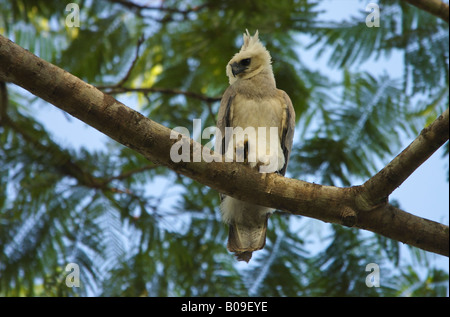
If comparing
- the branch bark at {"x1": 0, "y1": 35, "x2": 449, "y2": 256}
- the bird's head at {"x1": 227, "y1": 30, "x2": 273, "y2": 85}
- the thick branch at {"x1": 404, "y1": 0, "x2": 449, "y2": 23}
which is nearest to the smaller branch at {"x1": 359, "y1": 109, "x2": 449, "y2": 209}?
the branch bark at {"x1": 0, "y1": 35, "x2": 449, "y2": 256}

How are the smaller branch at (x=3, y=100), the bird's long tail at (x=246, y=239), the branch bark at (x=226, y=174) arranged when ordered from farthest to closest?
the smaller branch at (x=3, y=100)
the bird's long tail at (x=246, y=239)
the branch bark at (x=226, y=174)

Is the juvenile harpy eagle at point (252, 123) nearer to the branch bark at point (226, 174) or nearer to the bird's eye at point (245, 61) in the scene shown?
the bird's eye at point (245, 61)

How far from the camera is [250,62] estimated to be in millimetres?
4984

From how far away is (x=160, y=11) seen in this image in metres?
6.38

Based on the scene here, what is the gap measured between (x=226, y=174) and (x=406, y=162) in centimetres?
115

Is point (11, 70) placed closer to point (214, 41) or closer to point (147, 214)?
point (147, 214)

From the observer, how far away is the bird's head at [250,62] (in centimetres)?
496

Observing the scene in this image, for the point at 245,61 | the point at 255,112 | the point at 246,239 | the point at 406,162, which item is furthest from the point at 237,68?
the point at 406,162

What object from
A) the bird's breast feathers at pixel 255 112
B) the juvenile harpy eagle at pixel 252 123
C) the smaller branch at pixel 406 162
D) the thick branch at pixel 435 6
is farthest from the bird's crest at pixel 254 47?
the smaller branch at pixel 406 162

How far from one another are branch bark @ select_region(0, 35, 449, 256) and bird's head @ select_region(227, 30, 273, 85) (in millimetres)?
1716

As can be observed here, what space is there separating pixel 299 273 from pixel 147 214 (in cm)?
175

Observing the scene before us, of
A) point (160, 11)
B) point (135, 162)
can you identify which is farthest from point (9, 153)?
point (160, 11)

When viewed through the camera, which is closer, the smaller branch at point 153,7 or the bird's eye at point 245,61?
the bird's eye at point 245,61

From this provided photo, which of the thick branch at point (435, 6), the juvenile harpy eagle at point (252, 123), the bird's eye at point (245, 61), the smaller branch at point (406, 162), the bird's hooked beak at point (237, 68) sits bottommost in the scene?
the smaller branch at point (406, 162)
